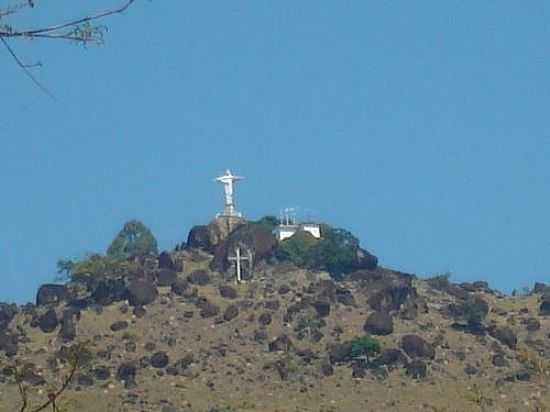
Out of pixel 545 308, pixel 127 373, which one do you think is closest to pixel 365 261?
pixel 545 308

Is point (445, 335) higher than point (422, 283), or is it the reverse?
point (422, 283)

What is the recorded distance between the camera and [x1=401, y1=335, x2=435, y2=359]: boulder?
61.5 metres

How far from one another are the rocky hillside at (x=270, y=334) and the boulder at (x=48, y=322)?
73 mm

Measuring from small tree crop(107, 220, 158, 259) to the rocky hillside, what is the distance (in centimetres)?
862

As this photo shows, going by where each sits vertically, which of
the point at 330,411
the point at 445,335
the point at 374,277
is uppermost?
the point at 374,277

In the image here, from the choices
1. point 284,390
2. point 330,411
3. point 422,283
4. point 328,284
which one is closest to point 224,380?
point 284,390

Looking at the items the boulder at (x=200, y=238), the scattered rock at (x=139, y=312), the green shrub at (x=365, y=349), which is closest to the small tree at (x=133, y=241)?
the boulder at (x=200, y=238)

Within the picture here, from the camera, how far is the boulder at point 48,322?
220 ft

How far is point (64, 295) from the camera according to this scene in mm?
73938

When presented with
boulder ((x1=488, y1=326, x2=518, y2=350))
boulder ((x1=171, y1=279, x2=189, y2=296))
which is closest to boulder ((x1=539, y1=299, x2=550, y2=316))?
boulder ((x1=488, y1=326, x2=518, y2=350))

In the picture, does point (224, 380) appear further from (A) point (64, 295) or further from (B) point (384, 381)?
(A) point (64, 295)

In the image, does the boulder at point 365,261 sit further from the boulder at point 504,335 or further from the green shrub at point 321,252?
the boulder at point 504,335

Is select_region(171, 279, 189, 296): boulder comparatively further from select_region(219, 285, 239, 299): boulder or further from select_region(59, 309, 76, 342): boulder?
select_region(59, 309, 76, 342): boulder

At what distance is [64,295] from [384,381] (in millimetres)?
21201
